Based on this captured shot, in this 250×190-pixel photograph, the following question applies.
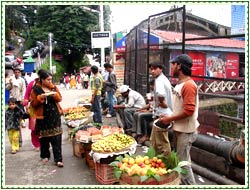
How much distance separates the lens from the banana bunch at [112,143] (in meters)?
5.05

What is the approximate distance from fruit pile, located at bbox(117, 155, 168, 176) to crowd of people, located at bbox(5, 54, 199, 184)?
31 cm

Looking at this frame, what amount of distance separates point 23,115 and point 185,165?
4.28 metres

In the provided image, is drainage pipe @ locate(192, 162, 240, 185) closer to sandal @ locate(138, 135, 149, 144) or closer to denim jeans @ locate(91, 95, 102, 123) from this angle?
sandal @ locate(138, 135, 149, 144)

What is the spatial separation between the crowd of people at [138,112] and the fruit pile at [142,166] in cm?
31

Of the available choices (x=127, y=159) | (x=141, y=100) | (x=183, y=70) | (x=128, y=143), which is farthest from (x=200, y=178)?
(x=141, y=100)

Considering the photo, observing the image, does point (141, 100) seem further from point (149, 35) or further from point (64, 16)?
point (64, 16)

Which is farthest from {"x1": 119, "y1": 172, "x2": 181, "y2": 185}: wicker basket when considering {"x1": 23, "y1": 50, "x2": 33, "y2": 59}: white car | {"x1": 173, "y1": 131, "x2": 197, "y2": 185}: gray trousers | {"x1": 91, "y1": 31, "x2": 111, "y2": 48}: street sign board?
{"x1": 23, "y1": 50, "x2": 33, "y2": 59}: white car

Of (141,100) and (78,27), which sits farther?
(78,27)

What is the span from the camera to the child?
707cm

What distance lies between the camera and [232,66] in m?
6.00

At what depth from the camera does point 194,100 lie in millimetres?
3918

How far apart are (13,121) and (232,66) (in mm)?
4600

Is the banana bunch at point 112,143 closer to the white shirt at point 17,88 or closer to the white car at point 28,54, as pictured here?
the white shirt at point 17,88

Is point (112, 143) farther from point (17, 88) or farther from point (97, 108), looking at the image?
point (17, 88)
